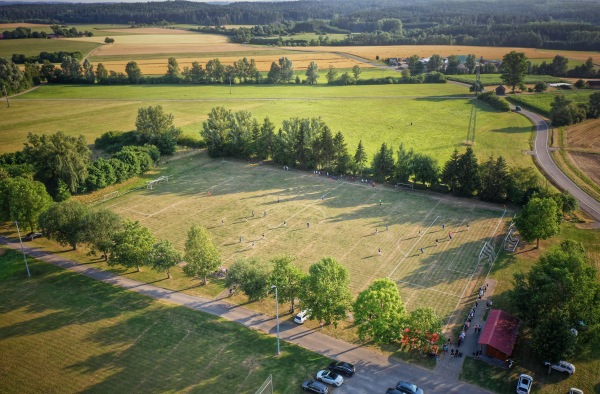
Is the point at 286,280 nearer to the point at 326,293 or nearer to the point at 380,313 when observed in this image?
the point at 326,293

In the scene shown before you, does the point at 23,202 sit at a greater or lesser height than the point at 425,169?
greater

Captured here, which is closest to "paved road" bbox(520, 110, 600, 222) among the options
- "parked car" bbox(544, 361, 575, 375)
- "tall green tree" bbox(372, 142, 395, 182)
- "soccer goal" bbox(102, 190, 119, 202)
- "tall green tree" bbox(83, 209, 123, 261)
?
"tall green tree" bbox(372, 142, 395, 182)

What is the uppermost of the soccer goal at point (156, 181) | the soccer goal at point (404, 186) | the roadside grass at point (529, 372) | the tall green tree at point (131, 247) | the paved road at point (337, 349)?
the tall green tree at point (131, 247)

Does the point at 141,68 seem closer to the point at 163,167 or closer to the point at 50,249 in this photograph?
the point at 163,167

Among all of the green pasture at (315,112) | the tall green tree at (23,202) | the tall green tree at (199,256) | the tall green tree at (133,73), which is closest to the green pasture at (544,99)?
the green pasture at (315,112)

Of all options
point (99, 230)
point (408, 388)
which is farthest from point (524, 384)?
point (99, 230)

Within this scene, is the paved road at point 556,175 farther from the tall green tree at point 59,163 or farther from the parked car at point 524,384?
the tall green tree at point 59,163

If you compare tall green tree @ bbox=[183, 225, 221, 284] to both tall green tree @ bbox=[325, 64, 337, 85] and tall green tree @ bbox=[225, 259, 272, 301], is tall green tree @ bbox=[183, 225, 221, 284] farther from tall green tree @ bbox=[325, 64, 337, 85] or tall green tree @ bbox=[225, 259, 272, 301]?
tall green tree @ bbox=[325, 64, 337, 85]
